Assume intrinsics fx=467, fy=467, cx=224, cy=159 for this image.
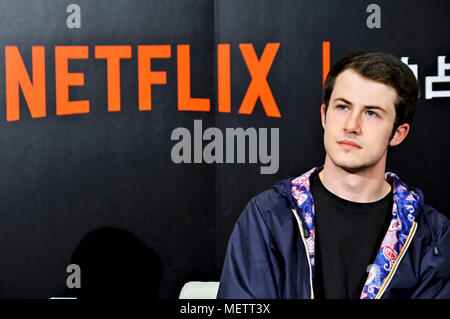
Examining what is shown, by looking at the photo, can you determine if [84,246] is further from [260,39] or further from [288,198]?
[260,39]

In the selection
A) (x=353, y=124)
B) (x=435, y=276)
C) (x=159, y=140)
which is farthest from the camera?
(x=159, y=140)

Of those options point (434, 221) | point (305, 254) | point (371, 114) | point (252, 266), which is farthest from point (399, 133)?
point (252, 266)

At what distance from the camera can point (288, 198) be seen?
145cm

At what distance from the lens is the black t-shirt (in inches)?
54.5

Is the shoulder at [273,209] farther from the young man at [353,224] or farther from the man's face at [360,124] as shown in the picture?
the man's face at [360,124]

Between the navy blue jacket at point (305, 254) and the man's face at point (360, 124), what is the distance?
15 cm

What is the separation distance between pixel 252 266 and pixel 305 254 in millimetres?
163

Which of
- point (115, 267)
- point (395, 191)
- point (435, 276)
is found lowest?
point (115, 267)

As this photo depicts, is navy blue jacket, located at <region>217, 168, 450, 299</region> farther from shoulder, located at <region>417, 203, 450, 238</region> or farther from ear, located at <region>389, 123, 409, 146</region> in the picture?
ear, located at <region>389, 123, 409, 146</region>

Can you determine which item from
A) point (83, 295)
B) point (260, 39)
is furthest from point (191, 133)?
point (83, 295)

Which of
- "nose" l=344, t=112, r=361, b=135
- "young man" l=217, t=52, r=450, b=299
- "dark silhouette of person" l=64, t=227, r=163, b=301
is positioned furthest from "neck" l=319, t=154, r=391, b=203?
"dark silhouette of person" l=64, t=227, r=163, b=301

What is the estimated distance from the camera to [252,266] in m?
1.38

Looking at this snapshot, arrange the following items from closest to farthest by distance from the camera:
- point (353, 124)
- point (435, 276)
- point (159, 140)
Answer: point (435, 276)
point (353, 124)
point (159, 140)

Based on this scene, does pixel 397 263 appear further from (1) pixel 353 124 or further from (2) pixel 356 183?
(1) pixel 353 124
